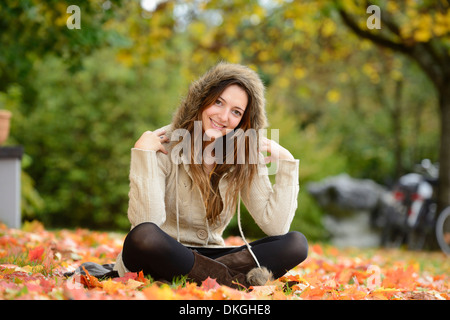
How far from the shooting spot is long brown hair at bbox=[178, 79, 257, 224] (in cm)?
242

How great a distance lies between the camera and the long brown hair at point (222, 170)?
2.42 meters

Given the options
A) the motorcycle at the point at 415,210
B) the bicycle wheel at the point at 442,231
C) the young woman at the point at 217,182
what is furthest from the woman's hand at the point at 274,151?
the motorcycle at the point at 415,210

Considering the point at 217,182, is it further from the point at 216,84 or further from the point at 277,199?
the point at 216,84

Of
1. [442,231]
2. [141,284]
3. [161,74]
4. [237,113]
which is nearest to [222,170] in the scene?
[237,113]

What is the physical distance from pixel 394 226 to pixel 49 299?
335 inches

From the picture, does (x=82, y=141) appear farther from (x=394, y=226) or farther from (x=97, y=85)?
(x=394, y=226)

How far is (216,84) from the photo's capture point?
7.96ft

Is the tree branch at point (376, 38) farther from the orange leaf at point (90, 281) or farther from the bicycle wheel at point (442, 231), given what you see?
the orange leaf at point (90, 281)

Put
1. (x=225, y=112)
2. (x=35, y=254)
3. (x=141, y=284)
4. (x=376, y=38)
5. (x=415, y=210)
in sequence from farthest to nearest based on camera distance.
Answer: (x=415, y=210), (x=376, y=38), (x=35, y=254), (x=225, y=112), (x=141, y=284)

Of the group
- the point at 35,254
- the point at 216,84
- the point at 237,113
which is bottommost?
the point at 35,254

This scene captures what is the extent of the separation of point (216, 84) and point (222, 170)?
43 cm

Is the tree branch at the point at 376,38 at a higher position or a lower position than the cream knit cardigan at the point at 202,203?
higher

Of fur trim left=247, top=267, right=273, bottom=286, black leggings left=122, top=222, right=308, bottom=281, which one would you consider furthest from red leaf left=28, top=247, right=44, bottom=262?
fur trim left=247, top=267, right=273, bottom=286
